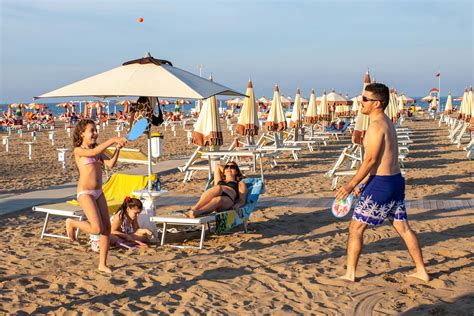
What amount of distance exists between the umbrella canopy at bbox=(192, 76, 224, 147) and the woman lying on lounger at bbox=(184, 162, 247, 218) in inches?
184

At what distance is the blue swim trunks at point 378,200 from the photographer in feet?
15.5

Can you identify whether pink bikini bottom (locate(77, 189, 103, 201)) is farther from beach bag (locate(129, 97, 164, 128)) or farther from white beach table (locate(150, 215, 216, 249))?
beach bag (locate(129, 97, 164, 128))

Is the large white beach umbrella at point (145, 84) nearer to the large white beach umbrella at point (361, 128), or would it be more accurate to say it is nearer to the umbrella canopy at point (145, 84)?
the umbrella canopy at point (145, 84)

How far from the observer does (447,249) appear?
6188 mm

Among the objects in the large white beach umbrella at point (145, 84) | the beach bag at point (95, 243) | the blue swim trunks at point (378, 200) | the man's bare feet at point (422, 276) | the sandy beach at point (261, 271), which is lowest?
the sandy beach at point (261, 271)

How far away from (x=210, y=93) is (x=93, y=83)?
4.10 ft

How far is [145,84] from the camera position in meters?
6.43

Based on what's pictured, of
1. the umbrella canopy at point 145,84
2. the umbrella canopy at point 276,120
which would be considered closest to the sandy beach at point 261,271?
the umbrella canopy at point 145,84

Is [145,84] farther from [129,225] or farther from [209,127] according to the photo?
[209,127]

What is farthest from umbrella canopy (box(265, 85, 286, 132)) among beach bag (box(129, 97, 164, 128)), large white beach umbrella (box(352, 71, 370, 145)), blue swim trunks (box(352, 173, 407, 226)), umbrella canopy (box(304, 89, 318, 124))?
blue swim trunks (box(352, 173, 407, 226))

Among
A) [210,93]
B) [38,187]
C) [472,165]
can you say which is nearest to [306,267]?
[210,93]

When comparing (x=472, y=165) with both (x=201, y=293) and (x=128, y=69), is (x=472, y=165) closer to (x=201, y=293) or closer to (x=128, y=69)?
(x=128, y=69)

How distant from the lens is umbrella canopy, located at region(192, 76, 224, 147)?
39.6ft

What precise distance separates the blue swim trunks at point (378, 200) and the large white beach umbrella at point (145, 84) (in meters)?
2.12
